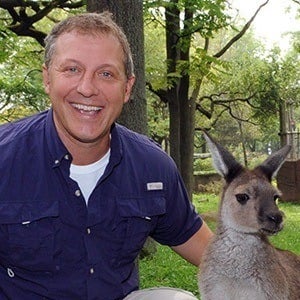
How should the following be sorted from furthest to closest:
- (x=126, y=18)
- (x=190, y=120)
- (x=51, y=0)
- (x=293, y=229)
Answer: (x=190, y=120)
(x=293, y=229)
(x=51, y=0)
(x=126, y=18)

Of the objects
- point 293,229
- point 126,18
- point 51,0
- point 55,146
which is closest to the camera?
point 55,146

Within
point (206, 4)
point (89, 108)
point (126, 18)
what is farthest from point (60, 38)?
point (206, 4)

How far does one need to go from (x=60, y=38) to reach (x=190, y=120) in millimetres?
9970

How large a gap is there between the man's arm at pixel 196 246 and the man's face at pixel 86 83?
101 centimetres

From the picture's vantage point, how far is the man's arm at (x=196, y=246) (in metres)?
3.72

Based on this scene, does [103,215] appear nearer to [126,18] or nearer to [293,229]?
[126,18]

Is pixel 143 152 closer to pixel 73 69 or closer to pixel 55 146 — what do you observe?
pixel 55 146

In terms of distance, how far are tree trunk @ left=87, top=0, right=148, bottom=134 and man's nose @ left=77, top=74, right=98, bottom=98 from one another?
271 cm

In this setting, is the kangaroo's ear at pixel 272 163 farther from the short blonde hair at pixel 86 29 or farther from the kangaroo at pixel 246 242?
the short blonde hair at pixel 86 29

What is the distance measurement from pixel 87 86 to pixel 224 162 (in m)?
1.11

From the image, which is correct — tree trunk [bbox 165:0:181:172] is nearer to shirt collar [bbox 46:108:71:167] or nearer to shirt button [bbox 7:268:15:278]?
shirt collar [bbox 46:108:71:167]

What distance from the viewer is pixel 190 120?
42.6 ft

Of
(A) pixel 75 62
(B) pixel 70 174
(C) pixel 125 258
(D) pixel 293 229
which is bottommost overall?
(D) pixel 293 229

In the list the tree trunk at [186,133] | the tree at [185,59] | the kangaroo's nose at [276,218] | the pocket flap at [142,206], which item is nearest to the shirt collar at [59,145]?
the pocket flap at [142,206]
